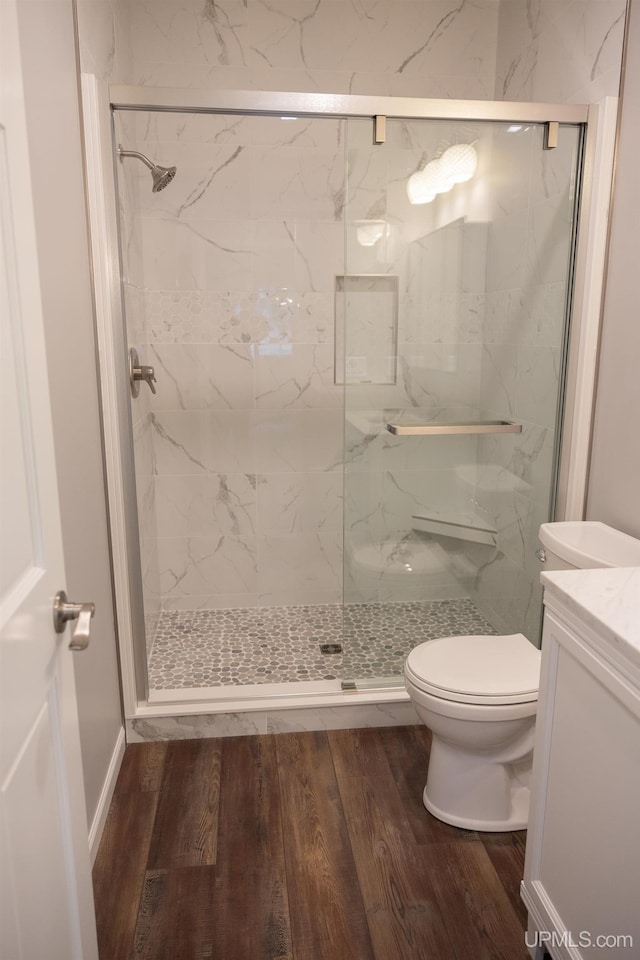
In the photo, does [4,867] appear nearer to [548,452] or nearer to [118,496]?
[118,496]

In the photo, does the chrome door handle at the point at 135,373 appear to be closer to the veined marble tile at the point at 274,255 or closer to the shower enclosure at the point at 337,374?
the shower enclosure at the point at 337,374

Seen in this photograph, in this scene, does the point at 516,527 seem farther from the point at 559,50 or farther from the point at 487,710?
the point at 559,50

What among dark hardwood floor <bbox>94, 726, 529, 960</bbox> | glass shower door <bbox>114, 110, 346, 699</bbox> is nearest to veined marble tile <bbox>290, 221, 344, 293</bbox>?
glass shower door <bbox>114, 110, 346, 699</bbox>

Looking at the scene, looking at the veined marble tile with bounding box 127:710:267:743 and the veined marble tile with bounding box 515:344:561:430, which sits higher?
the veined marble tile with bounding box 515:344:561:430

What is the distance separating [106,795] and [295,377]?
1951 mm

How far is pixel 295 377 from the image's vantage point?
3236mm

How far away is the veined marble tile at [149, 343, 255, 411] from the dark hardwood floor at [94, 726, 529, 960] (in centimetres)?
155

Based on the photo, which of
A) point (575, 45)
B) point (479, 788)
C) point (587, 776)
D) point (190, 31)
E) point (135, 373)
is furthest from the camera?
point (190, 31)

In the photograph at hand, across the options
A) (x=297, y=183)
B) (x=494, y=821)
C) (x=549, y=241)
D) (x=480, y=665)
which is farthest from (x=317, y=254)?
(x=494, y=821)

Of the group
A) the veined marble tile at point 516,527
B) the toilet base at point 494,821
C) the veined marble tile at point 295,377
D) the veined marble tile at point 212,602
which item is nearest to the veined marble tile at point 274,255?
the veined marble tile at point 295,377

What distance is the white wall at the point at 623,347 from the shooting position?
2.03 m

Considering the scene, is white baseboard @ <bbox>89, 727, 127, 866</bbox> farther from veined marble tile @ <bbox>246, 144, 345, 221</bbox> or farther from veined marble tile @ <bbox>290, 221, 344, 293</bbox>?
veined marble tile @ <bbox>246, 144, 345, 221</bbox>

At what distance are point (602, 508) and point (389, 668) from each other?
97cm

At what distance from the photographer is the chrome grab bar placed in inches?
93.9
